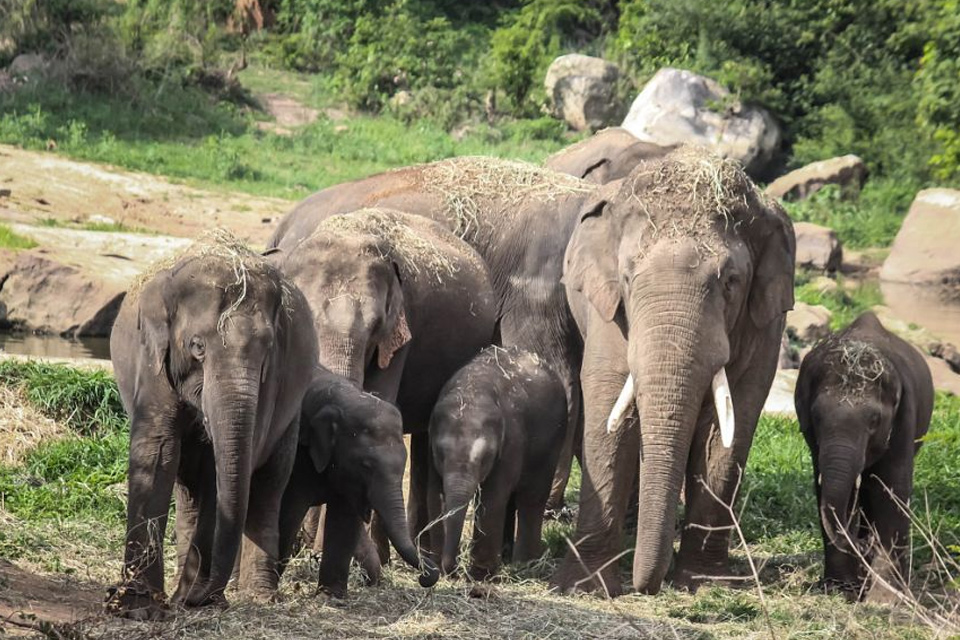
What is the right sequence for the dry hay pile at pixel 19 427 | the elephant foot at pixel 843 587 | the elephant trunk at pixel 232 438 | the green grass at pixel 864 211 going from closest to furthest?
the elephant trunk at pixel 232 438
the elephant foot at pixel 843 587
the dry hay pile at pixel 19 427
the green grass at pixel 864 211

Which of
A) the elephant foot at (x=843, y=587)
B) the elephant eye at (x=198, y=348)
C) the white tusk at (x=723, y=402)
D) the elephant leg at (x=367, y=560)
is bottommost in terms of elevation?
the elephant foot at (x=843, y=587)

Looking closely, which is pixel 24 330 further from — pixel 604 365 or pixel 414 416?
pixel 604 365

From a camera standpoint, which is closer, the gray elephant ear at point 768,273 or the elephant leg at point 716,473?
the gray elephant ear at point 768,273

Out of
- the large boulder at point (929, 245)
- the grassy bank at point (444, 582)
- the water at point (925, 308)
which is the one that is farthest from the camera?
the large boulder at point (929, 245)

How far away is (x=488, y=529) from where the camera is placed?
907cm

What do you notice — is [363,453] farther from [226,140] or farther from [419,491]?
[226,140]

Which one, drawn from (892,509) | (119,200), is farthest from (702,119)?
(892,509)

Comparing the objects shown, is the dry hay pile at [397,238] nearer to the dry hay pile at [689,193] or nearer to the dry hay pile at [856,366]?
the dry hay pile at [689,193]

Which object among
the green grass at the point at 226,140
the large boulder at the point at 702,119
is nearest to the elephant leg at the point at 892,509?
the green grass at the point at 226,140

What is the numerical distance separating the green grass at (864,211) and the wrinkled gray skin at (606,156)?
45.7ft

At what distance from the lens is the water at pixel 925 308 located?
2198 cm

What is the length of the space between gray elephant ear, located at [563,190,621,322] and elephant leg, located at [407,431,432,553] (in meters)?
1.42

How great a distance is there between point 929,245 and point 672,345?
60.2 feet

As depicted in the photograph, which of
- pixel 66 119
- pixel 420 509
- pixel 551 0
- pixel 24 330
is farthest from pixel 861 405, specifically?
pixel 551 0
